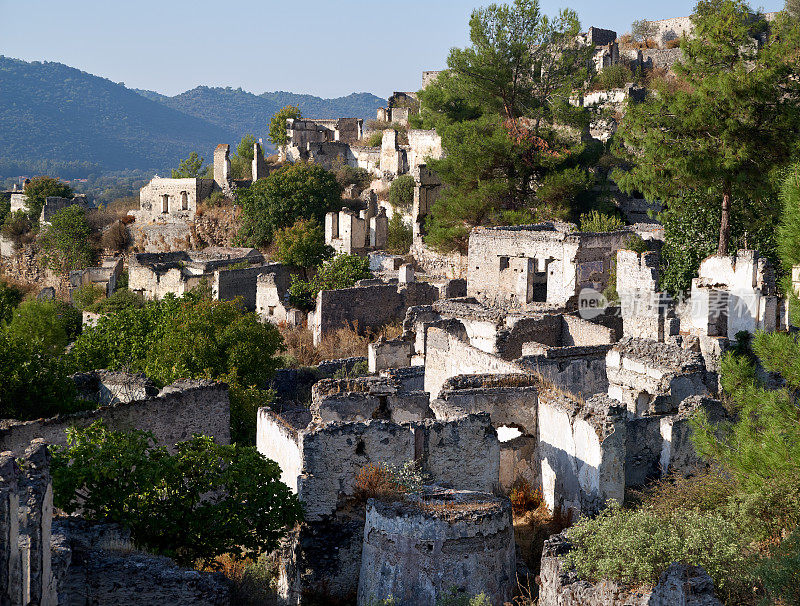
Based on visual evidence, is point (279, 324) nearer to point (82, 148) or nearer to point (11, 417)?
point (11, 417)

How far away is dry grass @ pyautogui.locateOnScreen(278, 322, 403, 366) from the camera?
74.2ft

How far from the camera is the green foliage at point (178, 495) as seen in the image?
9945 millimetres

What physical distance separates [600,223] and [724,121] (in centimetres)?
700

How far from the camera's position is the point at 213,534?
33.6 ft

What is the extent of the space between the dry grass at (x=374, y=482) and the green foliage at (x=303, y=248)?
2169 cm

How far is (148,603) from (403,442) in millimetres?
3084

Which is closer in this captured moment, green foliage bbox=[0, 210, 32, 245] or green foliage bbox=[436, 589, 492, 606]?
green foliage bbox=[436, 589, 492, 606]

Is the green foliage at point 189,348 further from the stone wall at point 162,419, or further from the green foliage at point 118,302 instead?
the green foliage at point 118,302

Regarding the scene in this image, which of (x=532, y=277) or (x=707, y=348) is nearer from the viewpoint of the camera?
(x=707, y=348)

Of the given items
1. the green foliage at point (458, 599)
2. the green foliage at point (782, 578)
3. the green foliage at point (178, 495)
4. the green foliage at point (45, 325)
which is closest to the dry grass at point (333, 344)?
the green foliage at point (45, 325)

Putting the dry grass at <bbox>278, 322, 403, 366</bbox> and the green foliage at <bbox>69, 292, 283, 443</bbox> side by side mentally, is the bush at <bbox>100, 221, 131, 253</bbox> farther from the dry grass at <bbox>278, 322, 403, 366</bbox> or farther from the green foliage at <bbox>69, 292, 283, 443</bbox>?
the green foliage at <bbox>69, 292, 283, 443</bbox>

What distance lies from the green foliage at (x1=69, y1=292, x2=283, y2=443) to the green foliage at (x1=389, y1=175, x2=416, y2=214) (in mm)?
18564

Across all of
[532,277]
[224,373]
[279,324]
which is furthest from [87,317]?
[532,277]

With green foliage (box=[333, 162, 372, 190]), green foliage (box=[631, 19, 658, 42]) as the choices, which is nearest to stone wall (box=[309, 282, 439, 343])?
green foliage (box=[333, 162, 372, 190])
